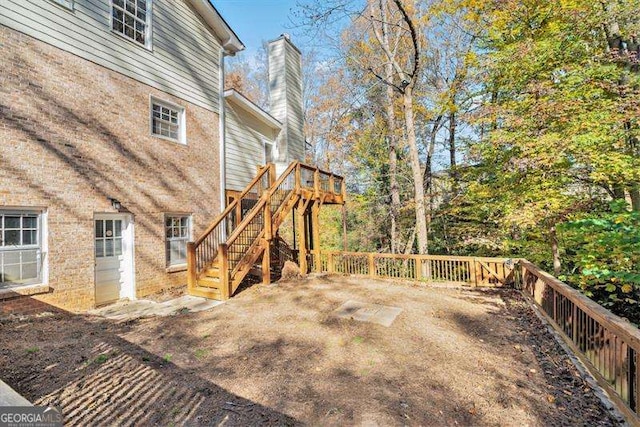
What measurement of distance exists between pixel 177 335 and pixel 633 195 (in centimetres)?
1173

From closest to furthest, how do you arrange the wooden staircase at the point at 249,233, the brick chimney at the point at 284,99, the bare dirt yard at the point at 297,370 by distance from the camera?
the bare dirt yard at the point at 297,370 → the wooden staircase at the point at 249,233 → the brick chimney at the point at 284,99

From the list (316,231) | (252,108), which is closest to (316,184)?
(316,231)

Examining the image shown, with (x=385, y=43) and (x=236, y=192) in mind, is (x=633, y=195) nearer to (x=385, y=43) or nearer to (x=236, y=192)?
(x=385, y=43)

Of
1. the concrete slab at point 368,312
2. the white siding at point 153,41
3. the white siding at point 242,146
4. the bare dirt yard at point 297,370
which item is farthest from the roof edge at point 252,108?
the concrete slab at point 368,312

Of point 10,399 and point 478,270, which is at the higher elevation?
point 10,399

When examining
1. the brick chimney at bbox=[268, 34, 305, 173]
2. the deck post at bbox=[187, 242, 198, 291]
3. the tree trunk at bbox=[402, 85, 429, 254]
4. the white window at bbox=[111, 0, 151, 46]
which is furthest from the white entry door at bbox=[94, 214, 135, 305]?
the tree trunk at bbox=[402, 85, 429, 254]

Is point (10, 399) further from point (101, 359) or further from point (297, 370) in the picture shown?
point (297, 370)

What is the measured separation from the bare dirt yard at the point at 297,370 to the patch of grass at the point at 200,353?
0.02 m

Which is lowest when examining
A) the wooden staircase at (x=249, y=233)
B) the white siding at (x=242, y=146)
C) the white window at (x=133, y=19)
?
the wooden staircase at (x=249, y=233)

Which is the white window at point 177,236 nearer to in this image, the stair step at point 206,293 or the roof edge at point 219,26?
the stair step at point 206,293

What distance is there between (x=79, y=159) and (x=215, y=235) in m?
3.86

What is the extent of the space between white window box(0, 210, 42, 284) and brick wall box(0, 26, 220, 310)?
19cm

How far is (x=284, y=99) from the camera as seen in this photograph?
13000 millimetres

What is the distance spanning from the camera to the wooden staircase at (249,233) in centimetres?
734
